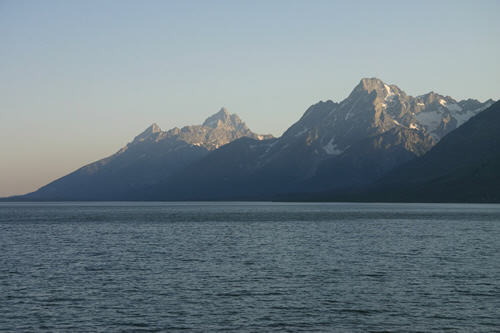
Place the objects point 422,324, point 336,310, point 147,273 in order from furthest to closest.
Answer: point 147,273, point 336,310, point 422,324

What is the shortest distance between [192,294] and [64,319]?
48.2 feet

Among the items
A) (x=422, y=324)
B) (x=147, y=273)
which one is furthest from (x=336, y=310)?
(x=147, y=273)

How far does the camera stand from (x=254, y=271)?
252ft

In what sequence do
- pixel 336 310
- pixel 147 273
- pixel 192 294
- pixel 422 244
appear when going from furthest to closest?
pixel 422 244 < pixel 147 273 < pixel 192 294 < pixel 336 310

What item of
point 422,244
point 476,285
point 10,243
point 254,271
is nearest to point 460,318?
point 476,285

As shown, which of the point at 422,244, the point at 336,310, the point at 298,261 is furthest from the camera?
the point at 422,244

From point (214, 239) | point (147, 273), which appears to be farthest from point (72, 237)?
point (147, 273)

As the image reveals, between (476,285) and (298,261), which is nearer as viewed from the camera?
(476,285)

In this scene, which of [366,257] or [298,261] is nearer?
[298,261]

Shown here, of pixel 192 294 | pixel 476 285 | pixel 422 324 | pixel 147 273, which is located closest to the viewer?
pixel 422 324

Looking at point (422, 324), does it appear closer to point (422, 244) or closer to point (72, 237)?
point (422, 244)

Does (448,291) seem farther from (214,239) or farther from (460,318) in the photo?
(214,239)

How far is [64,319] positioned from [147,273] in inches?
1019

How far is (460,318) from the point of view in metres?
50.6
